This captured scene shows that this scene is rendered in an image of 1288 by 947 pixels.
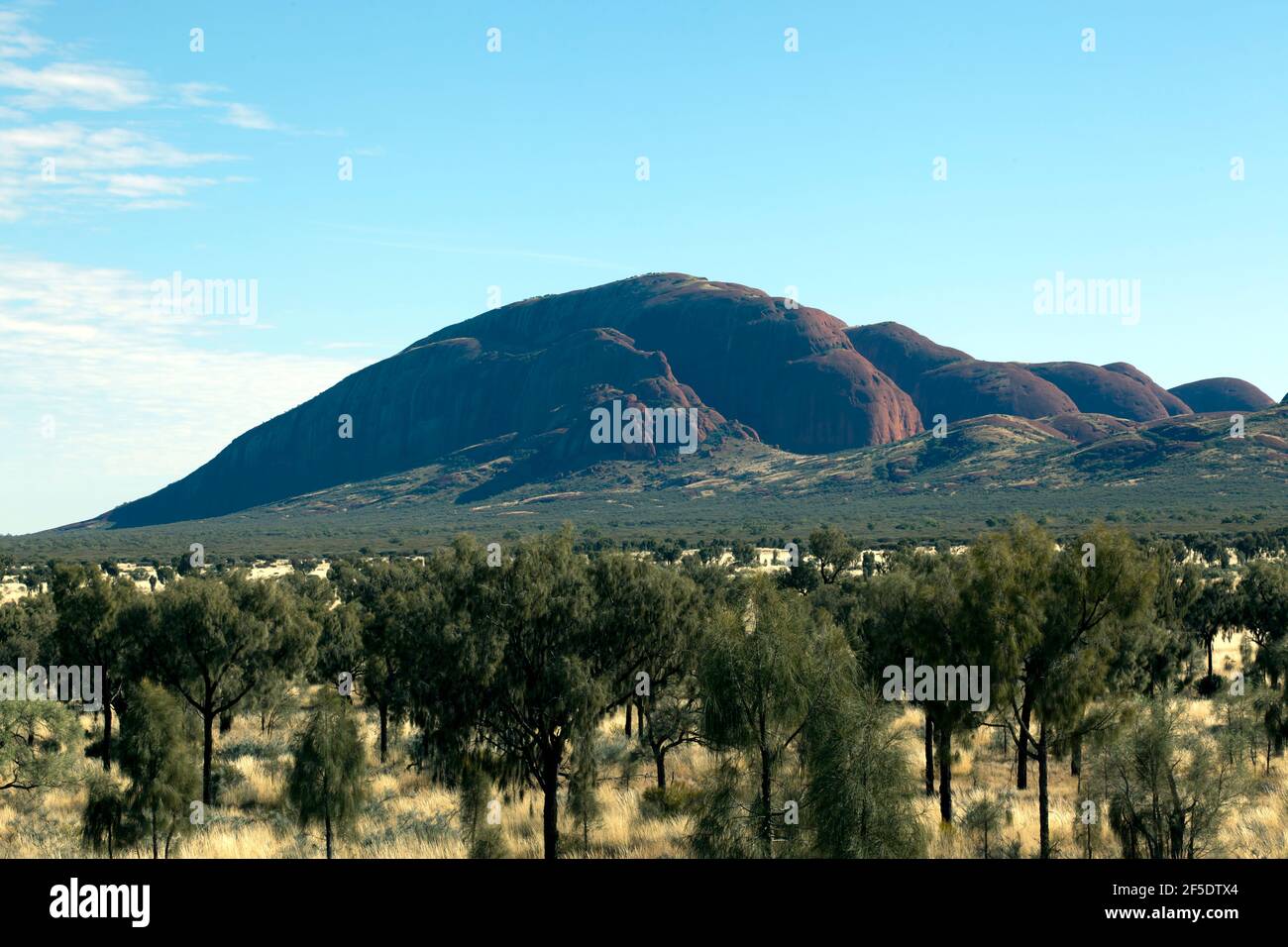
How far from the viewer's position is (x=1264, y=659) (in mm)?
37719

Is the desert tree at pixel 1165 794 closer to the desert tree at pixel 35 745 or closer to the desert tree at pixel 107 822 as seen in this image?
the desert tree at pixel 107 822

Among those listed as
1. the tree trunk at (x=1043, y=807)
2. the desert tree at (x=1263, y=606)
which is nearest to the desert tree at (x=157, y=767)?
the tree trunk at (x=1043, y=807)

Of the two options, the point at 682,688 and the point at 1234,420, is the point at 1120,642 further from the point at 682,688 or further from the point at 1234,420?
the point at 1234,420

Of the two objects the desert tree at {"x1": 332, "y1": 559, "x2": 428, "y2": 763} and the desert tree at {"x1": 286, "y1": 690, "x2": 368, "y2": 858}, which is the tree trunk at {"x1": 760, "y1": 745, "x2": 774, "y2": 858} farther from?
the desert tree at {"x1": 286, "y1": 690, "x2": 368, "y2": 858}

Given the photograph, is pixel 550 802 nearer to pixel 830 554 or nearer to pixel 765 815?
pixel 765 815

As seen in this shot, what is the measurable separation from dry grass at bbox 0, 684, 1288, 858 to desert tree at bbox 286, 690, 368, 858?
102 cm

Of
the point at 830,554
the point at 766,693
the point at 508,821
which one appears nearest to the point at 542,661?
the point at 766,693

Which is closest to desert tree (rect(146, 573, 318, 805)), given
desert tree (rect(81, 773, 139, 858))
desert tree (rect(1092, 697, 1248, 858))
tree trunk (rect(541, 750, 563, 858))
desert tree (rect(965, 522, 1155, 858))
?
desert tree (rect(81, 773, 139, 858))

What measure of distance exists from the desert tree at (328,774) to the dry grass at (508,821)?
102 centimetres

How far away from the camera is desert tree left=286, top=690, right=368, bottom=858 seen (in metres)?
26.6

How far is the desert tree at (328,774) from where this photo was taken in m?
26.6

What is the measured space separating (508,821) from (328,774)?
20.9 feet

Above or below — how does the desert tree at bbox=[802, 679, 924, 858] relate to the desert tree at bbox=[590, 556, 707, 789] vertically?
below
